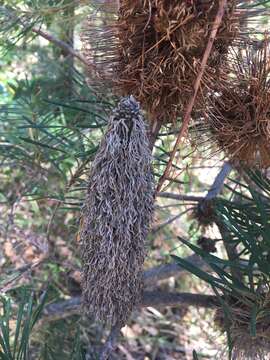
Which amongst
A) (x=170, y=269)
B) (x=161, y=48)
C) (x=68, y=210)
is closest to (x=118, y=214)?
(x=161, y=48)

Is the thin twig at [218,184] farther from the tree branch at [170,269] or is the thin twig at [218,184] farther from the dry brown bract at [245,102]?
the dry brown bract at [245,102]

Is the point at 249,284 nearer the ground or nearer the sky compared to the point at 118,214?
nearer the ground

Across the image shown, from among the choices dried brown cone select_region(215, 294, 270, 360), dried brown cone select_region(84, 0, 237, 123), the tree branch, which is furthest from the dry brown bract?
the tree branch

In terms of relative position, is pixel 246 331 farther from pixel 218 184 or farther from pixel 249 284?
pixel 218 184

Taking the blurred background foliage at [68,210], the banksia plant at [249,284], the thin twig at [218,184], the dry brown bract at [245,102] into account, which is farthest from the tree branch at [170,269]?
the dry brown bract at [245,102]

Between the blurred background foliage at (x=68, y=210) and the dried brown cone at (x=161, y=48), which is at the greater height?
the dried brown cone at (x=161, y=48)

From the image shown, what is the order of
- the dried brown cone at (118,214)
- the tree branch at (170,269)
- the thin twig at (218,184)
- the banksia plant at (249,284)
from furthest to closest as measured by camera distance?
1. the tree branch at (170,269)
2. the thin twig at (218,184)
3. the banksia plant at (249,284)
4. the dried brown cone at (118,214)

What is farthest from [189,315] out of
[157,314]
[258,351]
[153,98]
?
[153,98]
